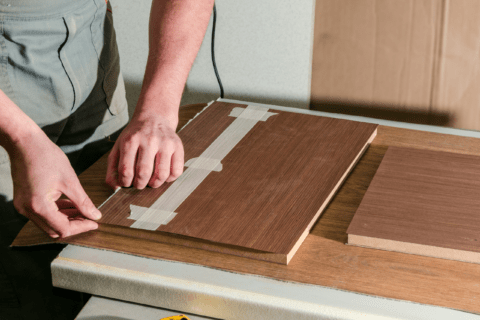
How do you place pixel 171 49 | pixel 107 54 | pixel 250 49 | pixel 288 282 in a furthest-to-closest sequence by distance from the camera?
pixel 250 49, pixel 107 54, pixel 171 49, pixel 288 282

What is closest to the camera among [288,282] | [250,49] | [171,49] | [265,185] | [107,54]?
[288,282]

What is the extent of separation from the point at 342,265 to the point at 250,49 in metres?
0.65

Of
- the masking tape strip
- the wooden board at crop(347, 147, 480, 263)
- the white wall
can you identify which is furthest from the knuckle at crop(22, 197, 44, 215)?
the white wall

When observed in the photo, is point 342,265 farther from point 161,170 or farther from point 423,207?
point 161,170

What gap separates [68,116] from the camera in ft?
3.01

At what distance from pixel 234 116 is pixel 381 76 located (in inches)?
13.3

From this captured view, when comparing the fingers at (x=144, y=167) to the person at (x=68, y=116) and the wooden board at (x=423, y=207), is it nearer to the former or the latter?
the person at (x=68, y=116)

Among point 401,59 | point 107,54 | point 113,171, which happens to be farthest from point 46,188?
point 401,59

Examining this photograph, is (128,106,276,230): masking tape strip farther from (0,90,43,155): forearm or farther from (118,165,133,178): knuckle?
(0,90,43,155): forearm

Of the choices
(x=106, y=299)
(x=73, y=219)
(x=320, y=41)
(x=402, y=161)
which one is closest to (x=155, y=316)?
(x=106, y=299)

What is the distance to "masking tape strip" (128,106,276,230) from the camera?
64 cm

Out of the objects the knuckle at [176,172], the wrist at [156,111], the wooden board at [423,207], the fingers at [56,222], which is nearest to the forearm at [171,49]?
the wrist at [156,111]

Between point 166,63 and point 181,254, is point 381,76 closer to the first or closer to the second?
point 166,63

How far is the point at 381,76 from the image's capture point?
40.2 inches
